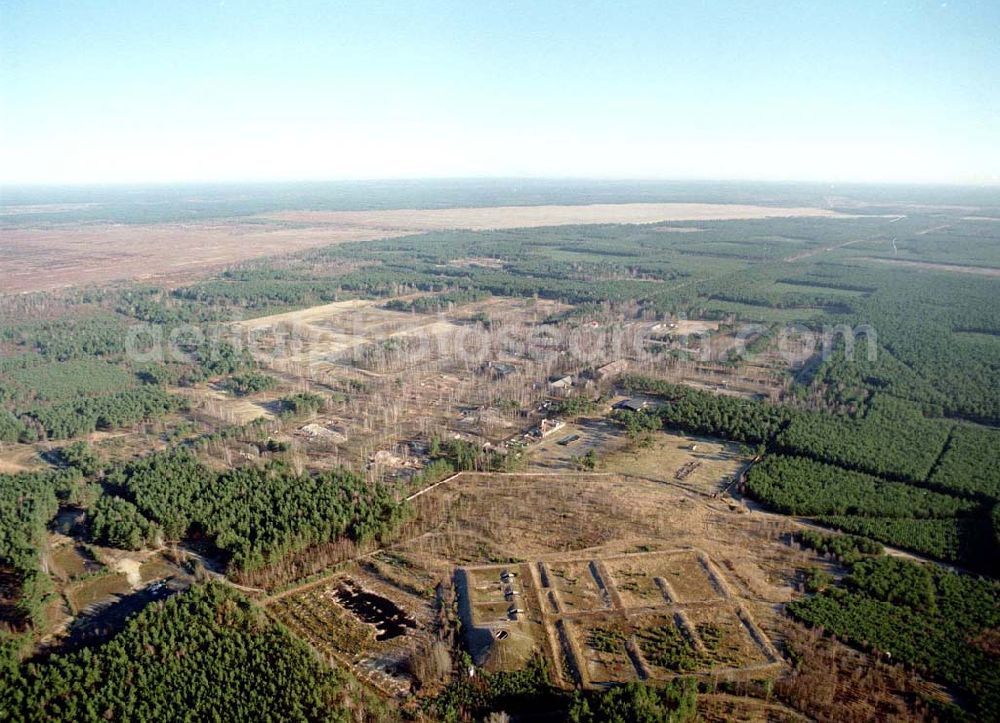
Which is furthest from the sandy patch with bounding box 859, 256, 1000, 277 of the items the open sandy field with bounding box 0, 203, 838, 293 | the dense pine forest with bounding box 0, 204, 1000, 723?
the open sandy field with bounding box 0, 203, 838, 293

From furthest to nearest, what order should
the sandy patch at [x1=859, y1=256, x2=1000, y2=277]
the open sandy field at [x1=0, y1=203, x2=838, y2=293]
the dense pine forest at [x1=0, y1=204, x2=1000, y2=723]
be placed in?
the open sandy field at [x1=0, y1=203, x2=838, y2=293] → the sandy patch at [x1=859, y1=256, x2=1000, y2=277] → the dense pine forest at [x1=0, y1=204, x2=1000, y2=723]

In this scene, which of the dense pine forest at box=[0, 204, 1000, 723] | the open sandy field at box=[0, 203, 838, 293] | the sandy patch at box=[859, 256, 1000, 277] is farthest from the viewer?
the open sandy field at box=[0, 203, 838, 293]

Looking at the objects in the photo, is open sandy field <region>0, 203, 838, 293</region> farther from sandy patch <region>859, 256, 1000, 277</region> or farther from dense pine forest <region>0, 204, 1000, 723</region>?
sandy patch <region>859, 256, 1000, 277</region>

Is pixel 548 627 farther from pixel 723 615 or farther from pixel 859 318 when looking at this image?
pixel 859 318

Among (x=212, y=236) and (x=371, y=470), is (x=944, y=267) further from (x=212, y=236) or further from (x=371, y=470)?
(x=212, y=236)

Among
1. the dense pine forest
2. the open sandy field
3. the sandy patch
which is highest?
the open sandy field

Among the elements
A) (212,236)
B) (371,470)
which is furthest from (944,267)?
(212,236)

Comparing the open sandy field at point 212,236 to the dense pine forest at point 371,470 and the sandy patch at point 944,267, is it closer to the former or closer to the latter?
the dense pine forest at point 371,470

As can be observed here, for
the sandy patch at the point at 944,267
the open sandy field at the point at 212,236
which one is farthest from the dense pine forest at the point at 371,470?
the open sandy field at the point at 212,236
